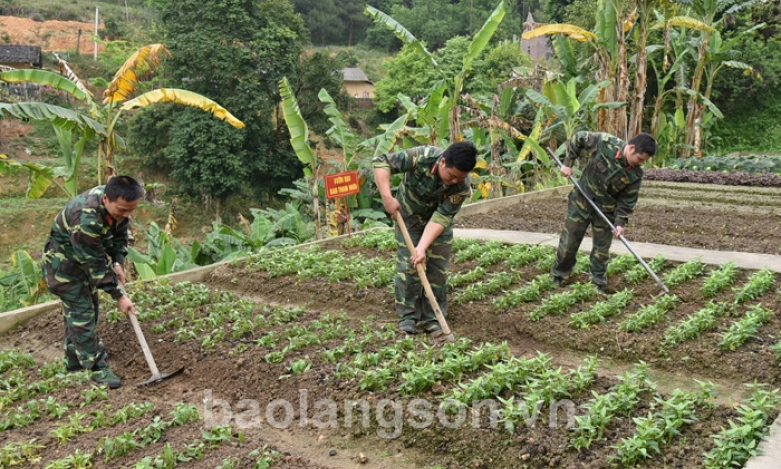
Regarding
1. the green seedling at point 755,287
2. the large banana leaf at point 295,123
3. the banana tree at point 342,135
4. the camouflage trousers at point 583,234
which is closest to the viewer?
the green seedling at point 755,287

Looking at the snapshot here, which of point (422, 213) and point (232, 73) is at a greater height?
point (232, 73)

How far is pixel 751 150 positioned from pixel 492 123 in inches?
770

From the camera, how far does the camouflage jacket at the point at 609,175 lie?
20.3 feet

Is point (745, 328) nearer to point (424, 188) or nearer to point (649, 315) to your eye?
point (649, 315)

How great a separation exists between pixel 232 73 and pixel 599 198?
23246 mm

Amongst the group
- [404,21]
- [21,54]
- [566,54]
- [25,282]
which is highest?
[404,21]

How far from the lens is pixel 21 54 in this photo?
38438 millimetres

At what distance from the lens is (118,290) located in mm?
4984

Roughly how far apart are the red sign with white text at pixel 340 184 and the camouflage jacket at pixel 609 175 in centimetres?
330

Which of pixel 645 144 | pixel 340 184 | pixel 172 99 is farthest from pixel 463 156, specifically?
pixel 172 99

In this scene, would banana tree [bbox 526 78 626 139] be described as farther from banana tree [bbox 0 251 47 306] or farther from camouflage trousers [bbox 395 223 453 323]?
banana tree [bbox 0 251 47 306]

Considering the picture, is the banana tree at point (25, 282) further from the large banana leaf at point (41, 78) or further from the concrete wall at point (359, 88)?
the concrete wall at point (359, 88)

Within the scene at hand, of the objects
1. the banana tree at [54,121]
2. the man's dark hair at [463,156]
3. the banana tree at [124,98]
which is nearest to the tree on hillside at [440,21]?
the banana tree at [124,98]

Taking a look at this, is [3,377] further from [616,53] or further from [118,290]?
[616,53]
